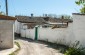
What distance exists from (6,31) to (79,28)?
27.0 feet

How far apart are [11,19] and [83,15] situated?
27.6ft

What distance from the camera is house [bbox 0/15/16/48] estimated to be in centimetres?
2323

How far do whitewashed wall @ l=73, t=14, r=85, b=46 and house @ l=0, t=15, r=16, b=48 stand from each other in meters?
7.20

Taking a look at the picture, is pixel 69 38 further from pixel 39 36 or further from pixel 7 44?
pixel 39 36

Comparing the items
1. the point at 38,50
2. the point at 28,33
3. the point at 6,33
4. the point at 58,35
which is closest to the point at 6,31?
the point at 6,33

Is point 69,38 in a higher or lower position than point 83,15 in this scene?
lower

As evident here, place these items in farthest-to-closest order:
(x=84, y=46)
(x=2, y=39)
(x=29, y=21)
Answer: (x=29, y=21) → (x=2, y=39) → (x=84, y=46)

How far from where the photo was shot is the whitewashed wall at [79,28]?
18859mm

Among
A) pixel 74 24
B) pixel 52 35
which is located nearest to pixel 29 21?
pixel 52 35

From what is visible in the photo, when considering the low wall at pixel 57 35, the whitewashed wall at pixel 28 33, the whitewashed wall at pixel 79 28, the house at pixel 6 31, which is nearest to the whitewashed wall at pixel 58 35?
the low wall at pixel 57 35

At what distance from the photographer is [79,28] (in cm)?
1939

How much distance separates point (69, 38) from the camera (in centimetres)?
2344

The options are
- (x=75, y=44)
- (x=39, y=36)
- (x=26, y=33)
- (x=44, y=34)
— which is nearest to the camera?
(x=75, y=44)

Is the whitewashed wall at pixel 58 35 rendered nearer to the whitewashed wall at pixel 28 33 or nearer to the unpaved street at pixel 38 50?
the unpaved street at pixel 38 50
